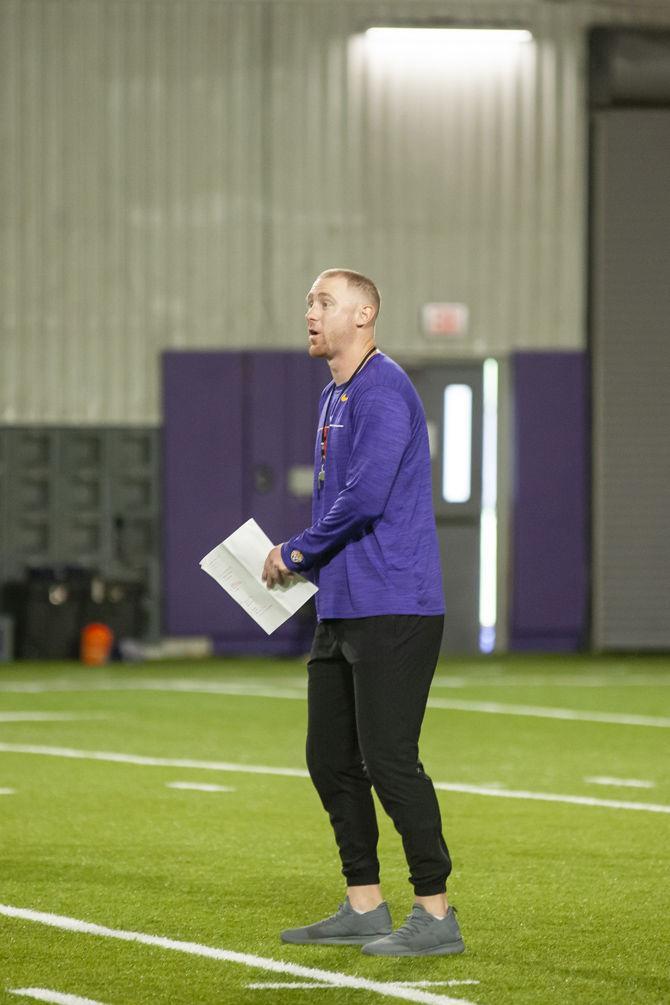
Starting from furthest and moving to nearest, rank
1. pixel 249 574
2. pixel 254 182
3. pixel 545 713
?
pixel 254 182 → pixel 545 713 → pixel 249 574

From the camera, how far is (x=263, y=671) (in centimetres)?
1772

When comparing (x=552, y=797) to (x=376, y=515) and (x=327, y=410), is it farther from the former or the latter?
(x=376, y=515)

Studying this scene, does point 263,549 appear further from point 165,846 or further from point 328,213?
point 328,213

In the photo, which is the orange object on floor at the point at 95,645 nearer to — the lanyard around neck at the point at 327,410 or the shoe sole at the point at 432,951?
the lanyard around neck at the point at 327,410

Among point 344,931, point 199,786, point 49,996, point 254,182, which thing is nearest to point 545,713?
point 199,786

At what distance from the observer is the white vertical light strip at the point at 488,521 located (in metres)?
19.7

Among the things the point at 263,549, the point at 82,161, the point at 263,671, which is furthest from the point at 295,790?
the point at 82,161

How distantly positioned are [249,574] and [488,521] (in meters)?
13.7

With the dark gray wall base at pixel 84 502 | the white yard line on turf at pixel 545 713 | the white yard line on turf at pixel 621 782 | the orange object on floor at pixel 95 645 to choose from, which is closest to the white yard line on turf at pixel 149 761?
the white yard line on turf at pixel 621 782

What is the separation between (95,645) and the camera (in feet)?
60.6

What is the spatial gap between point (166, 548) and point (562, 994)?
1416 centimetres

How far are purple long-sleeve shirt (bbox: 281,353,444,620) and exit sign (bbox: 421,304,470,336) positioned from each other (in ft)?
44.8

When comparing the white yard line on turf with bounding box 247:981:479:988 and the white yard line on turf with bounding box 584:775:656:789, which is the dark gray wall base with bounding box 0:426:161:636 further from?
the white yard line on turf with bounding box 247:981:479:988

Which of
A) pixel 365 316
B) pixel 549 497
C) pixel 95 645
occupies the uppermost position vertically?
pixel 365 316
